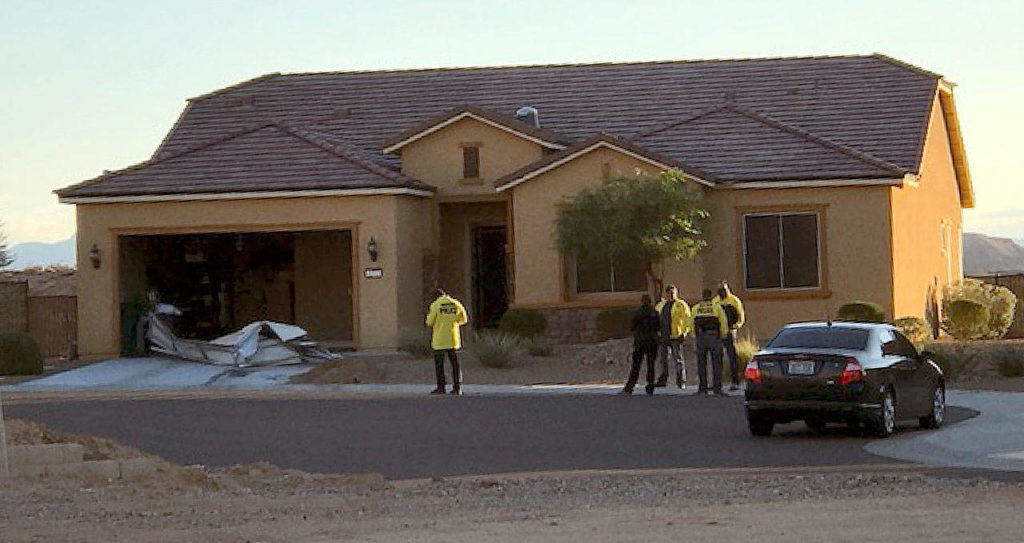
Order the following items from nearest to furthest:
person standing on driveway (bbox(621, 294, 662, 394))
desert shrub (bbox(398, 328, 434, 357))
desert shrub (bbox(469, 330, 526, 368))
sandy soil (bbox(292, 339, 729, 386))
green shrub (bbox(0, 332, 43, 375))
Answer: person standing on driveway (bbox(621, 294, 662, 394)), sandy soil (bbox(292, 339, 729, 386)), desert shrub (bbox(469, 330, 526, 368)), desert shrub (bbox(398, 328, 434, 357)), green shrub (bbox(0, 332, 43, 375))

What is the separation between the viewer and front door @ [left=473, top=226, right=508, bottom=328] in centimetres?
4622

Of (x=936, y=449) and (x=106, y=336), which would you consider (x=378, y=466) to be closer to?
(x=936, y=449)

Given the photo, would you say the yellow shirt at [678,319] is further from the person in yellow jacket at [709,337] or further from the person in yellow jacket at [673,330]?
the person in yellow jacket at [709,337]

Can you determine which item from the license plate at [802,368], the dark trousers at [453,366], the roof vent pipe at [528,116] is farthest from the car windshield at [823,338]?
the roof vent pipe at [528,116]

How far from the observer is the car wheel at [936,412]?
25.6 metres

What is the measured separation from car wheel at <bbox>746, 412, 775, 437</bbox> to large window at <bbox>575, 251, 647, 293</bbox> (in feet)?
56.1

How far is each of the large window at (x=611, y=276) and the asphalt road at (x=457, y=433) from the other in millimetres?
10021

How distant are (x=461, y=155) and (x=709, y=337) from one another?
13.6 m

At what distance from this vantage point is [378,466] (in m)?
21.8

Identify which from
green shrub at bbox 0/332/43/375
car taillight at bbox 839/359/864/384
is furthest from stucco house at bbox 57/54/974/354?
car taillight at bbox 839/359/864/384

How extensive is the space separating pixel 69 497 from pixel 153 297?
26.2 m

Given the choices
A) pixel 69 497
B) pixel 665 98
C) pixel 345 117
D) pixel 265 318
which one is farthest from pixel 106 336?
pixel 69 497

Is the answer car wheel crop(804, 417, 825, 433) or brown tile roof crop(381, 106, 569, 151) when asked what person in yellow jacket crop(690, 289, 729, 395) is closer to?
car wheel crop(804, 417, 825, 433)

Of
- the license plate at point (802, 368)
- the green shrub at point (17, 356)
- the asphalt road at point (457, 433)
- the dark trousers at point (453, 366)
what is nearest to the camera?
the asphalt road at point (457, 433)
